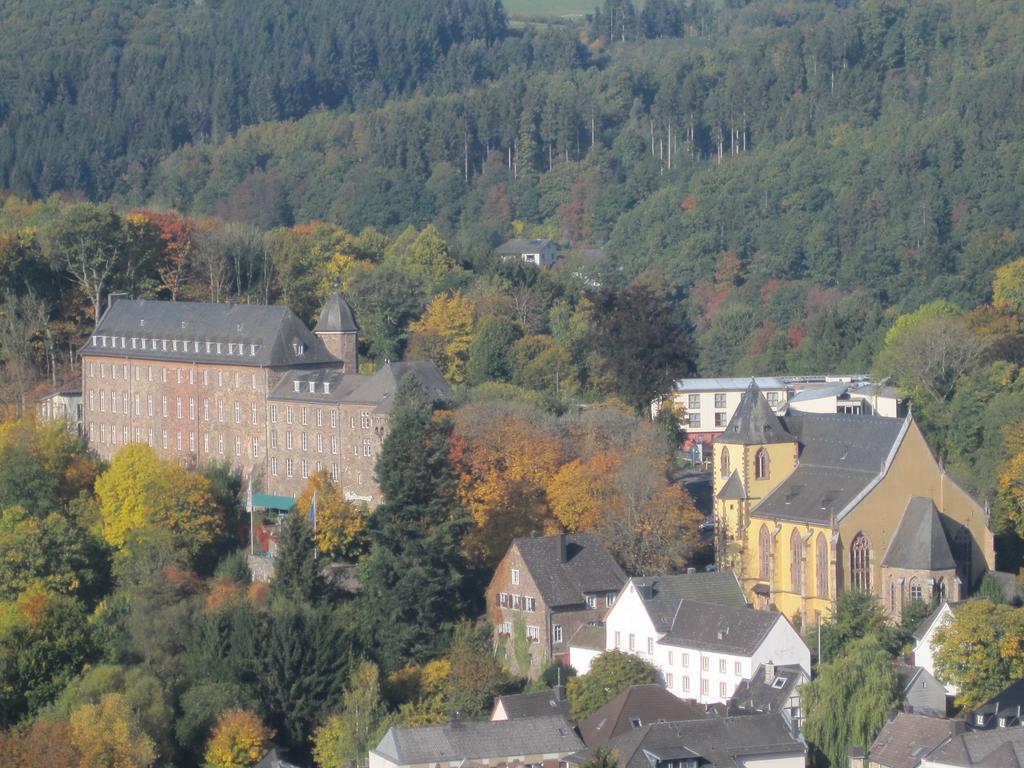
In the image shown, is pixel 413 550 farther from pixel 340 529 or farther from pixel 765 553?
pixel 765 553

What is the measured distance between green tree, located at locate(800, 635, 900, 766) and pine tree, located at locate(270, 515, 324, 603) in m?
15.3

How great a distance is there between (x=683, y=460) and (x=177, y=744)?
27.7 meters

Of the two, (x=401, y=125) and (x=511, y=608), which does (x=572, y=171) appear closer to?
(x=401, y=125)

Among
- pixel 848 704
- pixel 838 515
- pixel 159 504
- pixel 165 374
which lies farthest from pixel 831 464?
pixel 165 374

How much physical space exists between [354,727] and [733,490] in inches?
559

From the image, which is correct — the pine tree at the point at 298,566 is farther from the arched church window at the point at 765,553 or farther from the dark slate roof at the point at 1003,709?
the dark slate roof at the point at 1003,709

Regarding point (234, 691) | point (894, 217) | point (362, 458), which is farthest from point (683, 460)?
point (894, 217)

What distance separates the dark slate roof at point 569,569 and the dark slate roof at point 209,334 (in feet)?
49.0

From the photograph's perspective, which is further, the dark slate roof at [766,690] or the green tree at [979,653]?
the dark slate roof at [766,690]

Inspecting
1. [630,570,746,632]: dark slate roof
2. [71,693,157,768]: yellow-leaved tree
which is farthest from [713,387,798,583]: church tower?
[71,693,157,768]: yellow-leaved tree

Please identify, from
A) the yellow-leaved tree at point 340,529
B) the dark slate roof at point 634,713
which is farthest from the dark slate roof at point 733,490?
the yellow-leaved tree at point 340,529

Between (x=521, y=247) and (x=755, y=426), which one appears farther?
(x=521, y=247)

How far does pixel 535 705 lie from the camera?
58.9 metres

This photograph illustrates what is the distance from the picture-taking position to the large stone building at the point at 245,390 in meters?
73.0
